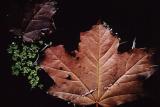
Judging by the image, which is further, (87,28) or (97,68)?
(87,28)

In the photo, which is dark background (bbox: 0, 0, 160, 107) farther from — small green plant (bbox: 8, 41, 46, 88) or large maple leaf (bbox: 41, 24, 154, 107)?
large maple leaf (bbox: 41, 24, 154, 107)

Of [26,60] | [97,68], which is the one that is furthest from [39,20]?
[97,68]

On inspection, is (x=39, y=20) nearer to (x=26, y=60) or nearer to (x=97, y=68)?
(x=26, y=60)

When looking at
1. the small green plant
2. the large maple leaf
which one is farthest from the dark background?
the large maple leaf

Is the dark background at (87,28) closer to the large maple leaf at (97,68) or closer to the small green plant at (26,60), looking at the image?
the small green plant at (26,60)

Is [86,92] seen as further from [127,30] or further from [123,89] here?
[127,30]

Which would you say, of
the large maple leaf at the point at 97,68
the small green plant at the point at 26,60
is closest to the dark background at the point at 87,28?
the small green plant at the point at 26,60

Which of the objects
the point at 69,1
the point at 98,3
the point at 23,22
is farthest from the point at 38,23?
the point at 98,3
